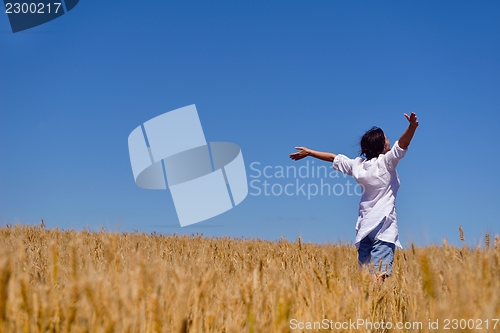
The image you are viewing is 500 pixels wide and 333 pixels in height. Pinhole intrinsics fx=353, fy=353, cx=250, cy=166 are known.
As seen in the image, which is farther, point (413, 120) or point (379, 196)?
point (379, 196)

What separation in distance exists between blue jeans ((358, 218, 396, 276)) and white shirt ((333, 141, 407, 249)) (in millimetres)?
54

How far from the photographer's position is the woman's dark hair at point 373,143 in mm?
4289

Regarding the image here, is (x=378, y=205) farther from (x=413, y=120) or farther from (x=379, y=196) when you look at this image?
(x=413, y=120)

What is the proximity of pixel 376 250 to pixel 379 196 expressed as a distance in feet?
1.97

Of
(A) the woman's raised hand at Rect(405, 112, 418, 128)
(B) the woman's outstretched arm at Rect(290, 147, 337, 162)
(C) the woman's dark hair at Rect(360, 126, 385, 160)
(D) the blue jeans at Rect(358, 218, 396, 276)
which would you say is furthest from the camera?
(B) the woman's outstretched arm at Rect(290, 147, 337, 162)

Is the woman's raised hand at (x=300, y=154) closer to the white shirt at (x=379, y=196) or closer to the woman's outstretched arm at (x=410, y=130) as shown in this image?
the white shirt at (x=379, y=196)

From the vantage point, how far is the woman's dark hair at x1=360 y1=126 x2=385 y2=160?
4.29m

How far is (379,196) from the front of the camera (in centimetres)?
398

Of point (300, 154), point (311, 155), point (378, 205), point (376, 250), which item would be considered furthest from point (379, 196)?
point (300, 154)

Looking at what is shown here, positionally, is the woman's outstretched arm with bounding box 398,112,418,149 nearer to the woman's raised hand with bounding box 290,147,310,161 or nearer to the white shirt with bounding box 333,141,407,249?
the white shirt with bounding box 333,141,407,249

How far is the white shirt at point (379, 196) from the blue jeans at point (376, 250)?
54 mm

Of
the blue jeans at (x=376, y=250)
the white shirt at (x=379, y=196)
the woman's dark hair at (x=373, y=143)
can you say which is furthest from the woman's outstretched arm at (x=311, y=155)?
the blue jeans at (x=376, y=250)

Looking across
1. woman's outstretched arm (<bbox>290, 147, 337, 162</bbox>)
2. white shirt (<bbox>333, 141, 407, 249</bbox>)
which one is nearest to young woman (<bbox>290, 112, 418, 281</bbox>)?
white shirt (<bbox>333, 141, 407, 249</bbox>)

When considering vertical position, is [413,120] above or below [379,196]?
above
